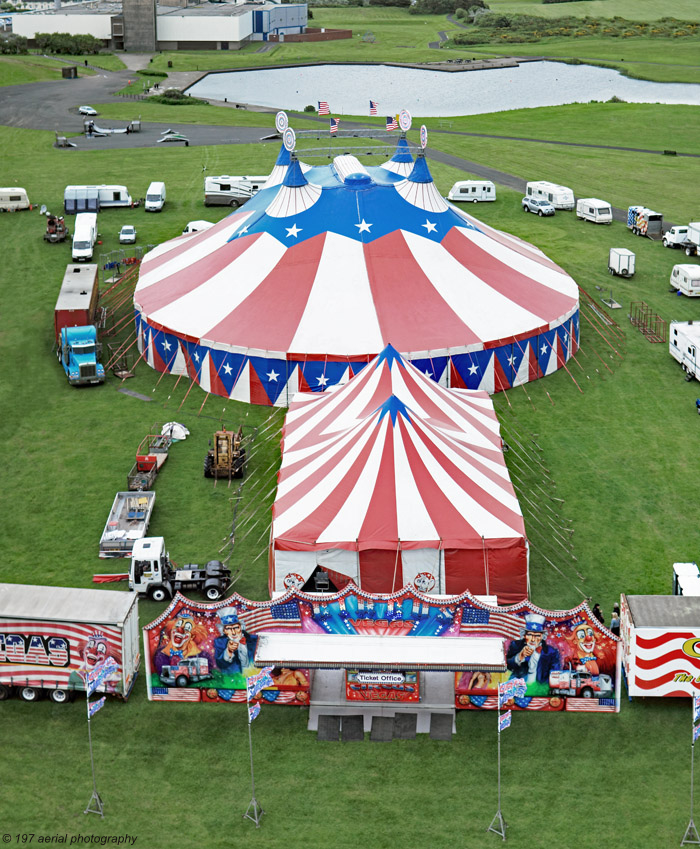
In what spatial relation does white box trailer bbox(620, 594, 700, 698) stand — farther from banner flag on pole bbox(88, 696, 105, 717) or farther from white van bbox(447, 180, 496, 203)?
white van bbox(447, 180, 496, 203)

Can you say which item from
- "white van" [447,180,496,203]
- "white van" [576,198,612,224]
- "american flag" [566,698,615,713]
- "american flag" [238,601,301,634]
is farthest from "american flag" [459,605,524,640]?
"white van" [447,180,496,203]

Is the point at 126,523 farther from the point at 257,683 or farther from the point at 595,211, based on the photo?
the point at 595,211

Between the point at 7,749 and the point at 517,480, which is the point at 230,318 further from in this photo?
the point at 7,749

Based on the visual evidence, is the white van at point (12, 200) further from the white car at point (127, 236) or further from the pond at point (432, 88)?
the pond at point (432, 88)

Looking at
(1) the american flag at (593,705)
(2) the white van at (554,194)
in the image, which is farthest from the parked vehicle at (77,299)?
(2) the white van at (554,194)

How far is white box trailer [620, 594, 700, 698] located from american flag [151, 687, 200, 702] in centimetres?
824

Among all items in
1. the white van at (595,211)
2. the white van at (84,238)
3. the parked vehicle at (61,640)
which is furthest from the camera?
the white van at (595,211)

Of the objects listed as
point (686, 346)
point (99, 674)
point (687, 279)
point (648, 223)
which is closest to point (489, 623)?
point (99, 674)

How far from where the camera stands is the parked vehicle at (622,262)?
43.7 metres

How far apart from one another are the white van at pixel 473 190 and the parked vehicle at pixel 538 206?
2.22 metres

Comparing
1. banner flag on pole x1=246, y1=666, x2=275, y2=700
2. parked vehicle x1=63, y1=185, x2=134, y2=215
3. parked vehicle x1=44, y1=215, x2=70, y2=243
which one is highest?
parked vehicle x1=63, y1=185, x2=134, y2=215

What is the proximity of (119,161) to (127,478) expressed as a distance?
3986cm

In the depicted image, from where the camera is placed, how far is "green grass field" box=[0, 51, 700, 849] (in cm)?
1764

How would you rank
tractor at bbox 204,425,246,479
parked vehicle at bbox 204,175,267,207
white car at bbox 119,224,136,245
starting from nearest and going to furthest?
tractor at bbox 204,425,246,479 < white car at bbox 119,224,136,245 < parked vehicle at bbox 204,175,267,207
